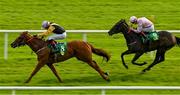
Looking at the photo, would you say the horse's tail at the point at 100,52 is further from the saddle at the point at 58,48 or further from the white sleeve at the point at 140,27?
the white sleeve at the point at 140,27

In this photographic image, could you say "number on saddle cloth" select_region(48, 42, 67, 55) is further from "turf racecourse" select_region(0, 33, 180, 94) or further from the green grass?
the green grass

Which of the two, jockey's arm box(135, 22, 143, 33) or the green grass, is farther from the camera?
the green grass

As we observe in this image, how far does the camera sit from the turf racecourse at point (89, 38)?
516 inches

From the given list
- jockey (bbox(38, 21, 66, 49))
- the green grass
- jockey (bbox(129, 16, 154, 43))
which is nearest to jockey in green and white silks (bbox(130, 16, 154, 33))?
jockey (bbox(129, 16, 154, 43))

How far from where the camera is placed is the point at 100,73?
13094 mm

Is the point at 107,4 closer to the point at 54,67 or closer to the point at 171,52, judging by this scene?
the point at 171,52

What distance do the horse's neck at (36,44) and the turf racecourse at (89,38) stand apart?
613mm

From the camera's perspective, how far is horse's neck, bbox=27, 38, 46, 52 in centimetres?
1313

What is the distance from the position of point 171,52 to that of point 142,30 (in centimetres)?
196

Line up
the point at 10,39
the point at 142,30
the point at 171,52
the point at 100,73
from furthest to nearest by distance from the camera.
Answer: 1. the point at 10,39
2. the point at 171,52
3. the point at 142,30
4. the point at 100,73

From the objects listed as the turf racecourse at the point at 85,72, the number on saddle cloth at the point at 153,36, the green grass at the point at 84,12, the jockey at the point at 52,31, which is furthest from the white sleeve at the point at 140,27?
the green grass at the point at 84,12

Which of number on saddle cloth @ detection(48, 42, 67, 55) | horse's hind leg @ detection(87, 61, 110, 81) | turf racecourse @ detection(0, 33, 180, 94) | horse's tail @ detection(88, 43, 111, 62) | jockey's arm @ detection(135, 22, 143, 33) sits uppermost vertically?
jockey's arm @ detection(135, 22, 143, 33)

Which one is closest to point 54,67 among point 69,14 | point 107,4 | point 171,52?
point 171,52

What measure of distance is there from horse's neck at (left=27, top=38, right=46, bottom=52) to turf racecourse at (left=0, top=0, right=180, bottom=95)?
613 millimetres
